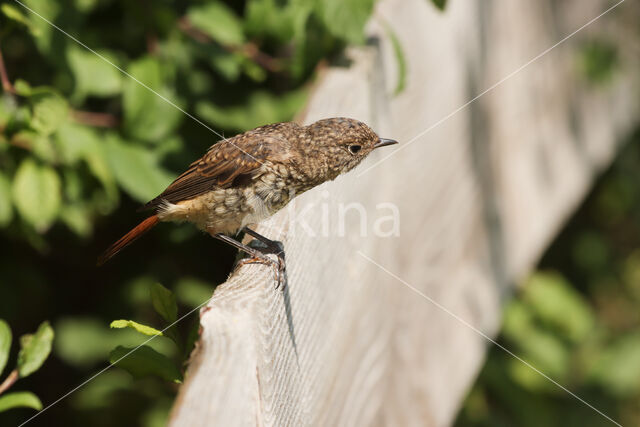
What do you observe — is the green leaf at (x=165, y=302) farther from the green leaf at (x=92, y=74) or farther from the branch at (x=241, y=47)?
the branch at (x=241, y=47)

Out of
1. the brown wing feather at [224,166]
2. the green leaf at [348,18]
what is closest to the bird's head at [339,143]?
the brown wing feather at [224,166]

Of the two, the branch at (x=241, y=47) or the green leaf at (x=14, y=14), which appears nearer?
the green leaf at (x=14, y=14)

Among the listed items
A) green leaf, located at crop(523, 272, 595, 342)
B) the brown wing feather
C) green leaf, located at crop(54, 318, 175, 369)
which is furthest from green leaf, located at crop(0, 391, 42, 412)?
green leaf, located at crop(523, 272, 595, 342)

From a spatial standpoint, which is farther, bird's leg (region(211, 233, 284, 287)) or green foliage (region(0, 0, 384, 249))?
green foliage (region(0, 0, 384, 249))

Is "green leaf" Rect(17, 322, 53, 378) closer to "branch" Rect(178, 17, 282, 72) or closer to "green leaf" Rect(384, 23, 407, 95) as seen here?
"green leaf" Rect(384, 23, 407, 95)

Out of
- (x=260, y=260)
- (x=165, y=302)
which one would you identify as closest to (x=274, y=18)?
(x=260, y=260)

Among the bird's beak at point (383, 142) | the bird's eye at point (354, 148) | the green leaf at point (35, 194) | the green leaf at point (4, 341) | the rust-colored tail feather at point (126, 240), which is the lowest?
the rust-colored tail feather at point (126, 240)

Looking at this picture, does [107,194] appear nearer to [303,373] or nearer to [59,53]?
[59,53]
